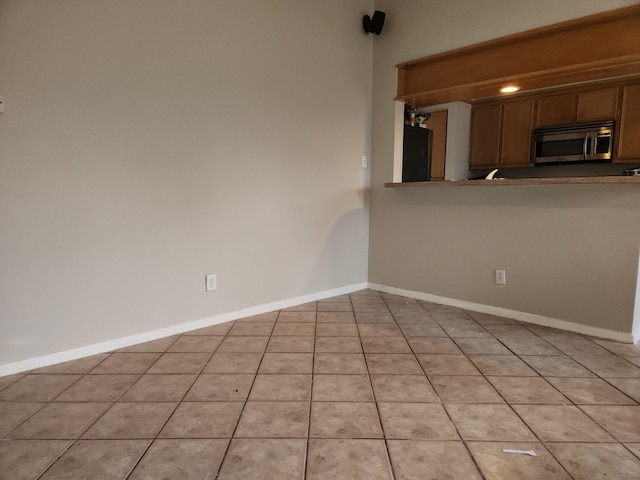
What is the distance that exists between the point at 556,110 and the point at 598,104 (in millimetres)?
396

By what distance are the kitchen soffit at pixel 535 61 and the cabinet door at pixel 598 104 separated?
1547mm

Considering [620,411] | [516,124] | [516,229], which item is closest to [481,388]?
[620,411]

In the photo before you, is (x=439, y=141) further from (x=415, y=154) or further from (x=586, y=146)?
(x=586, y=146)

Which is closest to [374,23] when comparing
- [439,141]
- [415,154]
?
[415,154]

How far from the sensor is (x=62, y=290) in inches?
77.9

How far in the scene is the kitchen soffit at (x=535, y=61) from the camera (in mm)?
2268

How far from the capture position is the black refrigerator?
3588 mm

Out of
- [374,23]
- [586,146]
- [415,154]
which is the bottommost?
[415,154]

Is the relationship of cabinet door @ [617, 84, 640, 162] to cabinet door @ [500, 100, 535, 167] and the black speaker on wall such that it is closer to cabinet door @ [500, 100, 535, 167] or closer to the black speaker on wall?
cabinet door @ [500, 100, 535, 167]

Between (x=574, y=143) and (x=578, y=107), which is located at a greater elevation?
(x=578, y=107)

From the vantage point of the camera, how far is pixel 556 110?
4293 millimetres

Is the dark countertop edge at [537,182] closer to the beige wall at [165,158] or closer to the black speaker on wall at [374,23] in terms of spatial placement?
the beige wall at [165,158]

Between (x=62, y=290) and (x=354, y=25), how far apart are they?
3048 millimetres

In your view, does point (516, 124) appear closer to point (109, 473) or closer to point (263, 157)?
point (263, 157)
